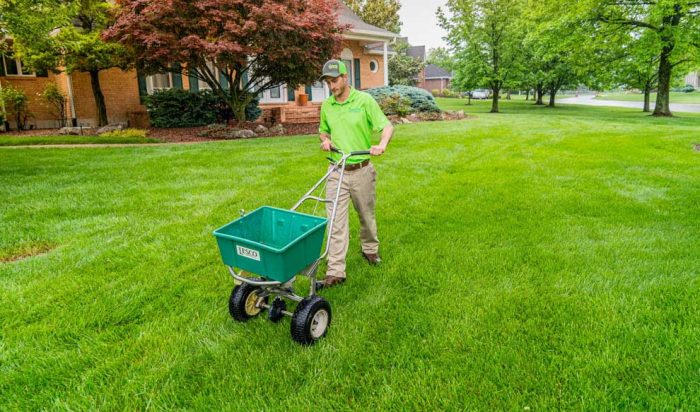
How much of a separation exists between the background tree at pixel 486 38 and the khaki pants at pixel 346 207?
25.8 metres

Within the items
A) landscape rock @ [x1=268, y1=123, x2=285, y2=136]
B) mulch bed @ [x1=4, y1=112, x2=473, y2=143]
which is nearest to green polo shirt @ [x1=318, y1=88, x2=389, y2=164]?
mulch bed @ [x1=4, y1=112, x2=473, y2=143]

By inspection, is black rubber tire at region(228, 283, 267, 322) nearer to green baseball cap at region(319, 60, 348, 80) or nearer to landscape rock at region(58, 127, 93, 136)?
green baseball cap at region(319, 60, 348, 80)

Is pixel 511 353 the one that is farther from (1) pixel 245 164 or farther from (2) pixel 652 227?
(1) pixel 245 164

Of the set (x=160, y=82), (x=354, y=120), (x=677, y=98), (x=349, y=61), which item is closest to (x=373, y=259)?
(x=354, y=120)

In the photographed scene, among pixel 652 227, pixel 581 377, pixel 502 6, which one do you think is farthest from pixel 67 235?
pixel 502 6

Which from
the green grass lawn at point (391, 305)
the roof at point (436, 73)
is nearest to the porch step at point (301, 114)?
the green grass lawn at point (391, 305)

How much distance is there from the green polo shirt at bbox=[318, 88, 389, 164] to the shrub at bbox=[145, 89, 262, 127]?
43.2ft

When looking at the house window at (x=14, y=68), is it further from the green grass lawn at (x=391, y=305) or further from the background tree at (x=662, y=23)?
the background tree at (x=662, y=23)

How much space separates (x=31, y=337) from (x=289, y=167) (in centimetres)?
614

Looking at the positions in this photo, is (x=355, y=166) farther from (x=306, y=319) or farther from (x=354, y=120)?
(x=306, y=319)

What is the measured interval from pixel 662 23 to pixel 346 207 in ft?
78.5

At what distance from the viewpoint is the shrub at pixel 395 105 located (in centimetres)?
1900

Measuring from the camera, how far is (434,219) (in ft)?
18.9

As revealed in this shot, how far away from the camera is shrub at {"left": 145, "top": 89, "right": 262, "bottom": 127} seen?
609 inches
